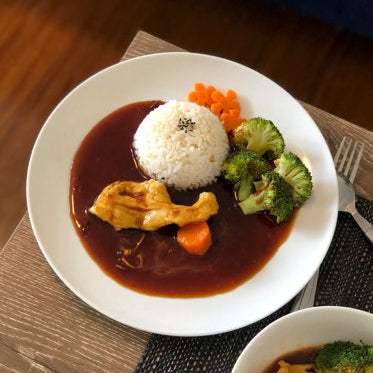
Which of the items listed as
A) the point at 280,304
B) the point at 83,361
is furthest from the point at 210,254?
the point at 83,361

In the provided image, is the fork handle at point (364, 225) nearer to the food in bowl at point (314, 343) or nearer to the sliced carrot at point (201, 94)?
the food in bowl at point (314, 343)

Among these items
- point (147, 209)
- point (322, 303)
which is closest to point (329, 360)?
point (322, 303)

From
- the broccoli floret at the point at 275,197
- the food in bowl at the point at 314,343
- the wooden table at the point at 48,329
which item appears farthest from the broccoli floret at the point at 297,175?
the wooden table at the point at 48,329

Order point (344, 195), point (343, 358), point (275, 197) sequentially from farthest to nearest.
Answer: point (344, 195), point (275, 197), point (343, 358)

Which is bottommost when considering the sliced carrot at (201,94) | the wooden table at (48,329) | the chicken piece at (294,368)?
the wooden table at (48,329)

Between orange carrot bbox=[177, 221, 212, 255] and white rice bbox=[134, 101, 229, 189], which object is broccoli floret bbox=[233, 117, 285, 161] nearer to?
white rice bbox=[134, 101, 229, 189]

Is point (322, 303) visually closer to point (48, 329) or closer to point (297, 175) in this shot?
point (297, 175)

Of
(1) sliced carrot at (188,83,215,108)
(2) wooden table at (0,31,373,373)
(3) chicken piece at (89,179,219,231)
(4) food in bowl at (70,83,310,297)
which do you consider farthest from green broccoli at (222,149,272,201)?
(2) wooden table at (0,31,373,373)
